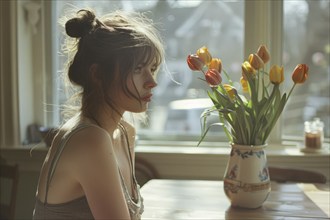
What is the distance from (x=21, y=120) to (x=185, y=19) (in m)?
1.07

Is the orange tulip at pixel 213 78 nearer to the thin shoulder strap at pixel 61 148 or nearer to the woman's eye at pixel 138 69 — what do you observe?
the woman's eye at pixel 138 69

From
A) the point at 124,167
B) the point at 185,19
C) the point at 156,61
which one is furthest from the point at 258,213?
the point at 185,19

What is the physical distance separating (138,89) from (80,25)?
217 mm

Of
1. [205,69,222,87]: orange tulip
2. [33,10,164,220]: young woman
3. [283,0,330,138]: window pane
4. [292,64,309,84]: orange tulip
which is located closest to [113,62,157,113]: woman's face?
[33,10,164,220]: young woman

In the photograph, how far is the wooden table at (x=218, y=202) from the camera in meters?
1.53

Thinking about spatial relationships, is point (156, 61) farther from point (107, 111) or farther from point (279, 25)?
point (279, 25)

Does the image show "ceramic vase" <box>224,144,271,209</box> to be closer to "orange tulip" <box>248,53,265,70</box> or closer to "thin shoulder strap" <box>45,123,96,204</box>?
"orange tulip" <box>248,53,265,70</box>

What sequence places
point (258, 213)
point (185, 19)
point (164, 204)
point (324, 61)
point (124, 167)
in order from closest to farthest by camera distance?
point (124, 167) → point (258, 213) → point (164, 204) → point (324, 61) → point (185, 19)

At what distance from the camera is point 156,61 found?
1.21 metres

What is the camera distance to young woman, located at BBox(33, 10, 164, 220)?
3.48 feet

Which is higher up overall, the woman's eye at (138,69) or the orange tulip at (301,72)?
the woman's eye at (138,69)

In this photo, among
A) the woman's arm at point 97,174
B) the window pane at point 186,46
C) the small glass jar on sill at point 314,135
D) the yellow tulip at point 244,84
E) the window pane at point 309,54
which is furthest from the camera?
the window pane at point 186,46

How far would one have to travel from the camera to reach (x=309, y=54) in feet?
7.84

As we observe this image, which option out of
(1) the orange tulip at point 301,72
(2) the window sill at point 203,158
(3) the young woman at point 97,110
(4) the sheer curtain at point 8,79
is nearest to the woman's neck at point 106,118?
(3) the young woman at point 97,110
